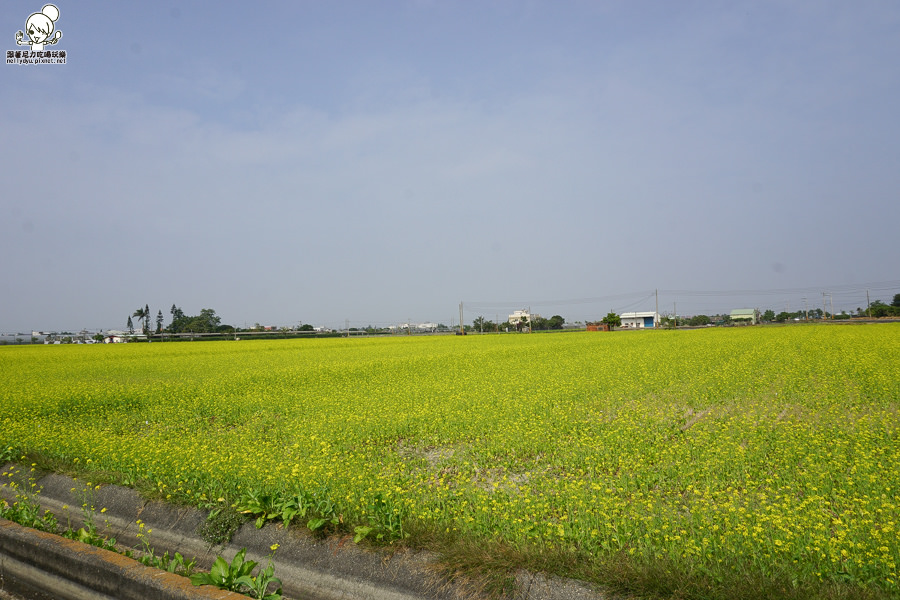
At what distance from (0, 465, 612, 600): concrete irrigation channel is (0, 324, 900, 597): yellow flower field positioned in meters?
0.26

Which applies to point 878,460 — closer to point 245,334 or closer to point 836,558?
point 836,558

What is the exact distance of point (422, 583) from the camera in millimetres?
3928

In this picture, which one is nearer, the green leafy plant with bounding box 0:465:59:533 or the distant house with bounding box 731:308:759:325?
the green leafy plant with bounding box 0:465:59:533

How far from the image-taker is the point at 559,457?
→ 22.7ft

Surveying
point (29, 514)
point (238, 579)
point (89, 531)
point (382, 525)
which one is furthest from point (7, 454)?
point (382, 525)

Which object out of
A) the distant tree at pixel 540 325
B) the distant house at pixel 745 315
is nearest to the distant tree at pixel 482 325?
the distant tree at pixel 540 325

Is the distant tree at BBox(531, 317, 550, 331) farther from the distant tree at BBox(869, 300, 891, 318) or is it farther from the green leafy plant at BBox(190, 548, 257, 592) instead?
the green leafy plant at BBox(190, 548, 257, 592)

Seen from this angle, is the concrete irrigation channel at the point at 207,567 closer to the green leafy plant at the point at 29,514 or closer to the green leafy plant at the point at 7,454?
the green leafy plant at the point at 29,514

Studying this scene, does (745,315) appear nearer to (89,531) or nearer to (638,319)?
(638,319)

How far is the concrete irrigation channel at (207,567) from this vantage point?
12.3ft

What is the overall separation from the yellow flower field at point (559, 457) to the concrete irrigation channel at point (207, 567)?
0.86 ft

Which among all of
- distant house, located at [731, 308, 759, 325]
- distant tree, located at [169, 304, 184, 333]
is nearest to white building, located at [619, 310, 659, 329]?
distant house, located at [731, 308, 759, 325]

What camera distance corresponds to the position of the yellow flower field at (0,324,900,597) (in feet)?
13.7

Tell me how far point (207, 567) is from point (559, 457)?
13.8 ft
